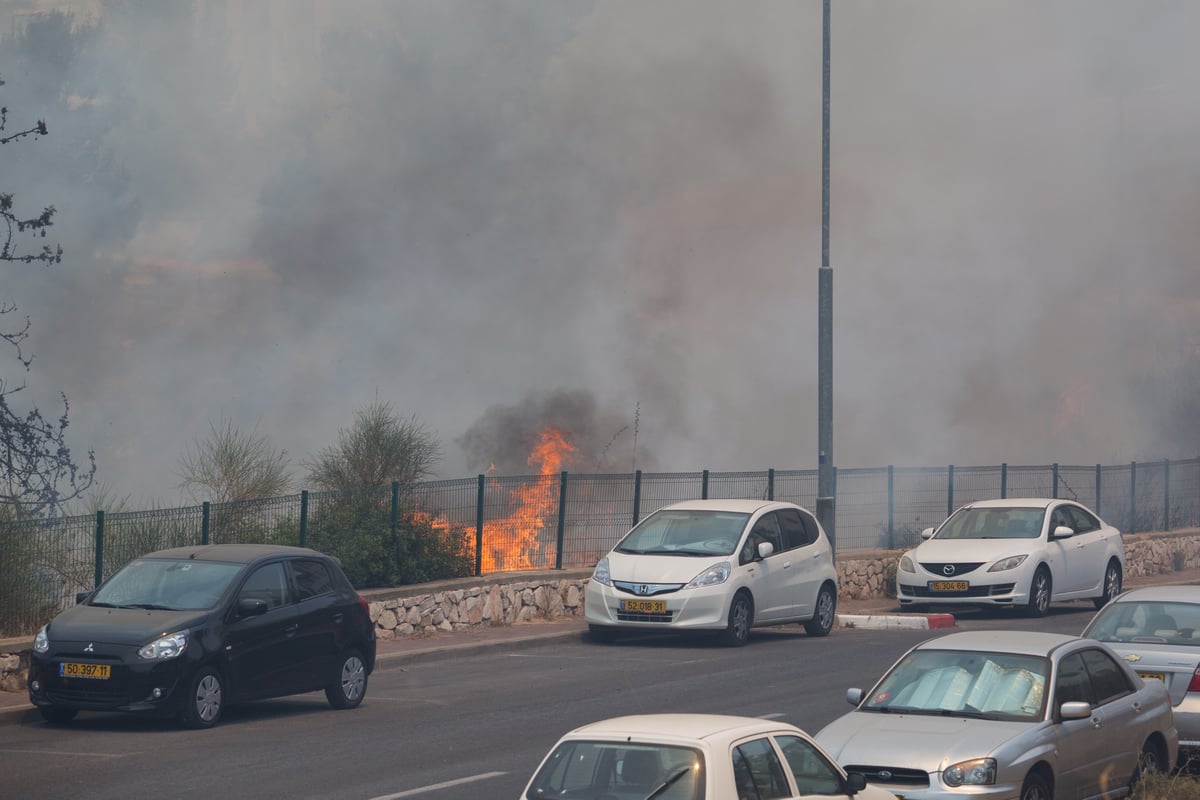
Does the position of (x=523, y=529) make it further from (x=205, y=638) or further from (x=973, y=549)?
(x=205, y=638)

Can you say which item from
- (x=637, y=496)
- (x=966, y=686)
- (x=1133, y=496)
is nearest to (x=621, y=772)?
(x=966, y=686)

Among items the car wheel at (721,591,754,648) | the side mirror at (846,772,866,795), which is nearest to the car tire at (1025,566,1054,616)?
the car wheel at (721,591,754,648)

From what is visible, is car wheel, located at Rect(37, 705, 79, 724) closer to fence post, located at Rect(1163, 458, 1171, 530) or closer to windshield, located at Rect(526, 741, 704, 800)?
windshield, located at Rect(526, 741, 704, 800)

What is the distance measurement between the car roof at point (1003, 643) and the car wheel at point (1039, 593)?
11.1 m

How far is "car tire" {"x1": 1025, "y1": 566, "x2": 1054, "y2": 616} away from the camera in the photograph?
20.5 m

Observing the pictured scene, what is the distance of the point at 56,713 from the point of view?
12.1 meters

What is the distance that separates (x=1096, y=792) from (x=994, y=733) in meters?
1.04

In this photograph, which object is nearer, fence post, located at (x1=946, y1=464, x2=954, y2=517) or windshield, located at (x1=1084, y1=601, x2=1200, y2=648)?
windshield, located at (x1=1084, y1=601, x2=1200, y2=648)

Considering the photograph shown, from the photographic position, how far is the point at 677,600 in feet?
55.6

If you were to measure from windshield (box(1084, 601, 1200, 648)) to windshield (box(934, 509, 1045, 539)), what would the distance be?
31.9ft

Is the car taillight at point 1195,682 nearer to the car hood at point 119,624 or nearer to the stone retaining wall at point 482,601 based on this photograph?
the car hood at point 119,624

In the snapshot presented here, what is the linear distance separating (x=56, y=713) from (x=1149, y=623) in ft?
28.3

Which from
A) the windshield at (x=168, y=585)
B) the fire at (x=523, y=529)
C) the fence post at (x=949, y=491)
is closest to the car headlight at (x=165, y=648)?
the windshield at (x=168, y=585)

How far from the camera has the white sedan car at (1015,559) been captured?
20.5m
